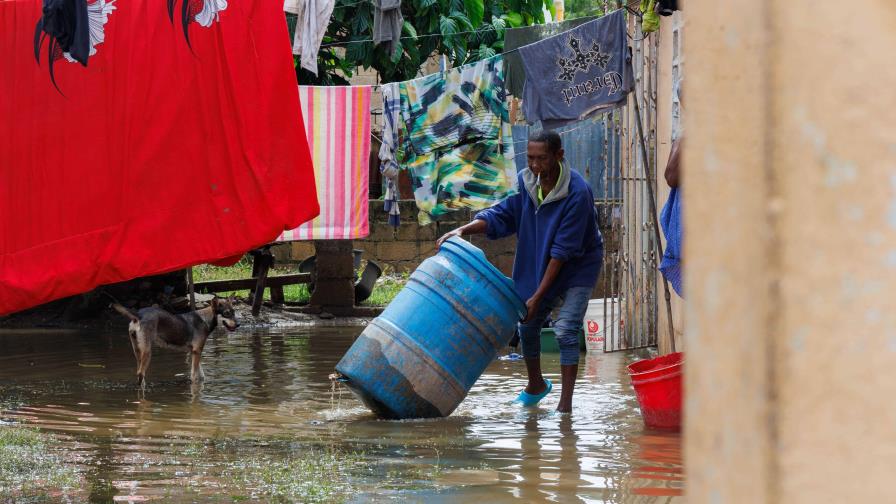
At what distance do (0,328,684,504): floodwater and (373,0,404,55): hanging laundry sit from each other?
9.50 ft

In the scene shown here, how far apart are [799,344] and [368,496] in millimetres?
3370

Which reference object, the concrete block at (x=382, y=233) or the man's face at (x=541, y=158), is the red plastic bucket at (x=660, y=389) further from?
the concrete block at (x=382, y=233)

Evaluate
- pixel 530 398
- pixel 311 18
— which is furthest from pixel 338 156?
pixel 530 398

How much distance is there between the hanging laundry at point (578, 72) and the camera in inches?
324

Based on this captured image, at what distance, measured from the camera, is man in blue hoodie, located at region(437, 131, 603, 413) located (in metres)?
6.03

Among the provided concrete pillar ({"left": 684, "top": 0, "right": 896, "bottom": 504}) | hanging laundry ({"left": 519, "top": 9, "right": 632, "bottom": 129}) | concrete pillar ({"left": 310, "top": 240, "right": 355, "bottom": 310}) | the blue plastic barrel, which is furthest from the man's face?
concrete pillar ({"left": 310, "top": 240, "right": 355, "bottom": 310})

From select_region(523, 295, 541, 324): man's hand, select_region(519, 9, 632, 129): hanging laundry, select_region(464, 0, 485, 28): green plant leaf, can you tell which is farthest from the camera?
select_region(464, 0, 485, 28): green plant leaf

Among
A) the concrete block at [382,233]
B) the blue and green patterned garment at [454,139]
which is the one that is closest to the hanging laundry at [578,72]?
the blue and green patterned garment at [454,139]

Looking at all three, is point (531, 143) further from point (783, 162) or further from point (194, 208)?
point (783, 162)

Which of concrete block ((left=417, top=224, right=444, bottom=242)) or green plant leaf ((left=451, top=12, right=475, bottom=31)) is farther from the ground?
green plant leaf ((left=451, top=12, right=475, bottom=31))

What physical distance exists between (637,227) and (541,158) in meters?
3.08

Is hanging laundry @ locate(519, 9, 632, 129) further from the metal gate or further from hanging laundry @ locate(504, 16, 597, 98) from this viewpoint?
hanging laundry @ locate(504, 16, 597, 98)

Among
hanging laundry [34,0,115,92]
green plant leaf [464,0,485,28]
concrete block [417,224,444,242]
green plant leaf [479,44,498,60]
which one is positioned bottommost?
concrete block [417,224,444,242]

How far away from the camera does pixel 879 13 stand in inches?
38.2
